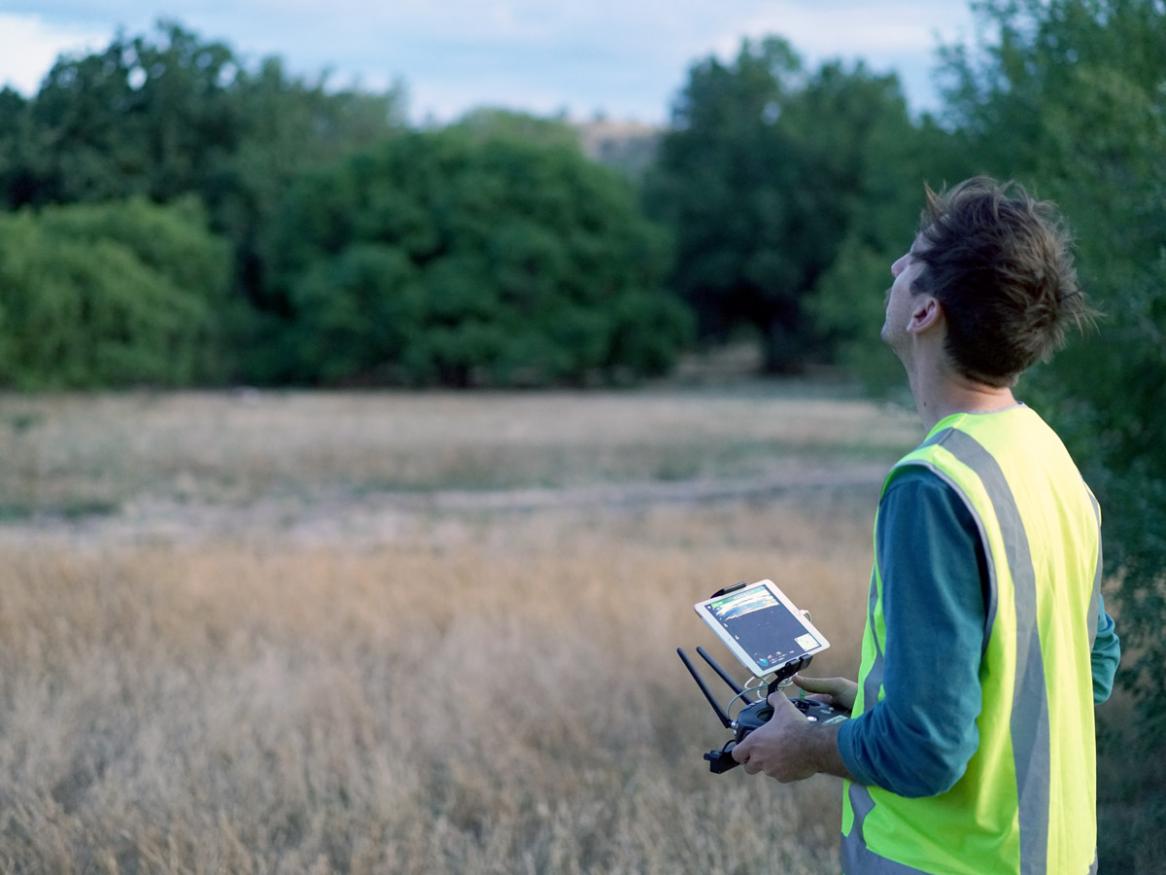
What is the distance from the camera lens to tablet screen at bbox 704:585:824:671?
2303mm

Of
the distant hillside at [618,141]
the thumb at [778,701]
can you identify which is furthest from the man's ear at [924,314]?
the distant hillside at [618,141]

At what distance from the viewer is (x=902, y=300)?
214 centimetres

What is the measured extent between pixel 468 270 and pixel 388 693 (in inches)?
1618

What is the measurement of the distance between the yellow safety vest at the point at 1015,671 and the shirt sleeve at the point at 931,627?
0.08 feet

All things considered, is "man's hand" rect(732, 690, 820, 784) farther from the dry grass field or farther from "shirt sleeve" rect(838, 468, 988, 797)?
the dry grass field

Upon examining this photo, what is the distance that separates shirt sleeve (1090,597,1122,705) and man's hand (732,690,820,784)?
665mm

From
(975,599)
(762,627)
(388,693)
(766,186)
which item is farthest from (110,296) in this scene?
(975,599)

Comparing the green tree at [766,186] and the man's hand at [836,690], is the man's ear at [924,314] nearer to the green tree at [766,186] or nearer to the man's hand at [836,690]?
the man's hand at [836,690]

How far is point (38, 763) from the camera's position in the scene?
200 inches

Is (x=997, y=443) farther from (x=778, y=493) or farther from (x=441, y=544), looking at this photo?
(x=778, y=493)

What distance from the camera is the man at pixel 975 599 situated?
6.37ft

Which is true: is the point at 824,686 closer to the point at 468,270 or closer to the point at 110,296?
the point at 110,296

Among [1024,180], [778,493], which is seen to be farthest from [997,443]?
[778,493]

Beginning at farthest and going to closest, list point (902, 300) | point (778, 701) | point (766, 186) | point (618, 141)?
point (618, 141), point (766, 186), point (778, 701), point (902, 300)
